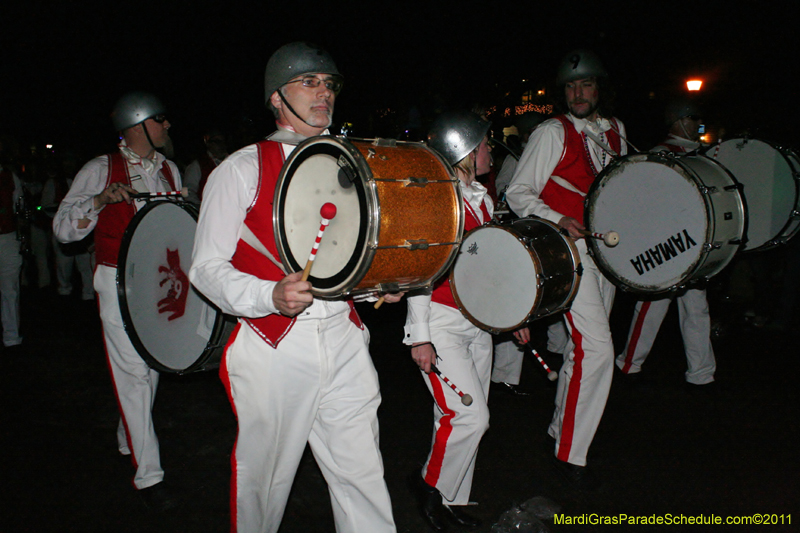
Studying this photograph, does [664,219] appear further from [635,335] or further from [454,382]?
[635,335]

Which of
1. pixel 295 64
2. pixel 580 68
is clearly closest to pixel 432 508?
pixel 295 64

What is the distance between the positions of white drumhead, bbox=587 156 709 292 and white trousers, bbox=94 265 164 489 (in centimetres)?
290

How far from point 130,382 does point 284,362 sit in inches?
68.0

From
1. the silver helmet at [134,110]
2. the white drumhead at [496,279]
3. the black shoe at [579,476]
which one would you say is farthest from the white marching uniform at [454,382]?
the silver helmet at [134,110]

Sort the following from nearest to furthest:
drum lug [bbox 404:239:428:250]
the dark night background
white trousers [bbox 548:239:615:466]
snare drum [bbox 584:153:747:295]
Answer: drum lug [bbox 404:239:428:250], snare drum [bbox 584:153:747:295], white trousers [bbox 548:239:615:466], the dark night background

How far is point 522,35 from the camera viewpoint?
540 inches

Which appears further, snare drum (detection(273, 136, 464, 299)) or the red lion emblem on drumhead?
the red lion emblem on drumhead

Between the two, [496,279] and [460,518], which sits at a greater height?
[496,279]

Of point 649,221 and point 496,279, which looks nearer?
point 496,279

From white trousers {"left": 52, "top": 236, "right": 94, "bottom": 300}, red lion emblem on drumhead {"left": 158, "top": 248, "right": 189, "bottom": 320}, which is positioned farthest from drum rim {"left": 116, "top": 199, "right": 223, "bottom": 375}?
white trousers {"left": 52, "top": 236, "right": 94, "bottom": 300}

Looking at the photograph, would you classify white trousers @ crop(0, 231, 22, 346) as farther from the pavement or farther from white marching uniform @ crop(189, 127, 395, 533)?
white marching uniform @ crop(189, 127, 395, 533)

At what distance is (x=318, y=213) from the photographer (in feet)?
6.86

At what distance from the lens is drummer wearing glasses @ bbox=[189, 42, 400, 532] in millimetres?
2279

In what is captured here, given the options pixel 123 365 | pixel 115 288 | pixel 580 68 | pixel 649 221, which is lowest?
pixel 123 365
